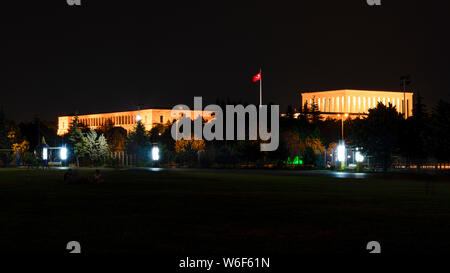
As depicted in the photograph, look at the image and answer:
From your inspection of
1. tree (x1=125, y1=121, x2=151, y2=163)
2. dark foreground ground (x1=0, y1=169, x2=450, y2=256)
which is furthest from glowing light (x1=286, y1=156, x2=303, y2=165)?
Result: dark foreground ground (x1=0, y1=169, x2=450, y2=256)

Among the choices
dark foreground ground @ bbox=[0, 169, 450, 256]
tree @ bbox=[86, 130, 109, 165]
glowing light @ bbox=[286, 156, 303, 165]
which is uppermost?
tree @ bbox=[86, 130, 109, 165]

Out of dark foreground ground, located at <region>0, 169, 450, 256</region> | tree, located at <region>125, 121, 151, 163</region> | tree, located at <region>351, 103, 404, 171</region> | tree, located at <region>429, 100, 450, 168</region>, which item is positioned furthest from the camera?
tree, located at <region>125, 121, 151, 163</region>

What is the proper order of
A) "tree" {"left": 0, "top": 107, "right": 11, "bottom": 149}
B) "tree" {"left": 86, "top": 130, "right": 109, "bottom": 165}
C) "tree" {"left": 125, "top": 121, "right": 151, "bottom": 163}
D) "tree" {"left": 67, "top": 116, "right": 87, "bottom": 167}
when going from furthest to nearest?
"tree" {"left": 0, "top": 107, "right": 11, "bottom": 149}
"tree" {"left": 67, "top": 116, "right": 87, "bottom": 167}
"tree" {"left": 86, "top": 130, "right": 109, "bottom": 165}
"tree" {"left": 125, "top": 121, "right": 151, "bottom": 163}

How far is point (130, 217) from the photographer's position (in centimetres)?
1839

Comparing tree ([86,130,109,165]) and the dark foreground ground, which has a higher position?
tree ([86,130,109,165])

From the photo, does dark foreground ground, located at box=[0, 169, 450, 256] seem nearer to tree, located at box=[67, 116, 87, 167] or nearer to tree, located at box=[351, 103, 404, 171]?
tree, located at box=[351, 103, 404, 171]

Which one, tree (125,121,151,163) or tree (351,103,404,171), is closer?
tree (351,103,404,171)

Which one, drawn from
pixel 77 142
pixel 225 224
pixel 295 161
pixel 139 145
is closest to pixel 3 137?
pixel 77 142

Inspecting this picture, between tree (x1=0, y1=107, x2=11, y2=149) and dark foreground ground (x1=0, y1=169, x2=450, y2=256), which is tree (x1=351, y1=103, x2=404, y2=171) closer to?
dark foreground ground (x1=0, y1=169, x2=450, y2=256)

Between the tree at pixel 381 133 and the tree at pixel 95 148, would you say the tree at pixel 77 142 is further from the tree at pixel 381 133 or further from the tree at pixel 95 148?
the tree at pixel 381 133

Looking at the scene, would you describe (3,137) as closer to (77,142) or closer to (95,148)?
(77,142)
